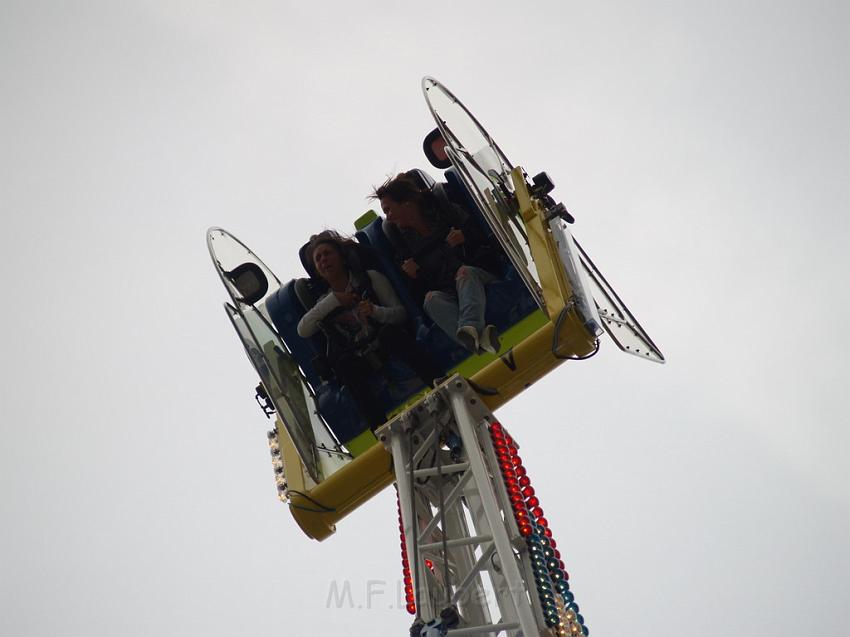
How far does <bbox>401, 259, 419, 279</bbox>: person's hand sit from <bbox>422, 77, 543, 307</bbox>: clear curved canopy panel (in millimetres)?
1229

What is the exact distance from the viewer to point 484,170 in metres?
8.53

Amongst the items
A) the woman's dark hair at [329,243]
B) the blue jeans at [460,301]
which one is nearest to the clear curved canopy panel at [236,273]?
the woman's dark hair at [329,243]

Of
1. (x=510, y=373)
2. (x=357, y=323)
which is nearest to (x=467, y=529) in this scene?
(x=510, y=373)

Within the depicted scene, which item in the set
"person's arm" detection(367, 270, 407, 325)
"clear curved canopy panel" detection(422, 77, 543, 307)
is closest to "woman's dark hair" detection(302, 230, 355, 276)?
"person's arm" detection(367, 270, 407, 325)

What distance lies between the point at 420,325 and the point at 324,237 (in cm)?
133

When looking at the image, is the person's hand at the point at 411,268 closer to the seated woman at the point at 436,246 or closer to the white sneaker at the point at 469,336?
the seated woman at the point at 436,246

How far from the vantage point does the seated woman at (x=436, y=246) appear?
28.8 feet

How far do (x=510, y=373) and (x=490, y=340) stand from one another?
1.94ft

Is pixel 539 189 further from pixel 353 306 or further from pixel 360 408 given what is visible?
pixel 360 408

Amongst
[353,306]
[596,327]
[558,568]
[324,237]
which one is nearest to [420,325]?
[353,306]

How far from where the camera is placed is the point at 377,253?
9.53m

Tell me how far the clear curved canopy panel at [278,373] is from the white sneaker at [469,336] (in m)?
1.78

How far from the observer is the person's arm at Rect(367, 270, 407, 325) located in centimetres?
911

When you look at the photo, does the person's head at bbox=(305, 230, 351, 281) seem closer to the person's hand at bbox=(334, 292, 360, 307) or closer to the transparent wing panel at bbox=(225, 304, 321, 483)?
the person's hand at bbox=(334, 292, 360, 307)
